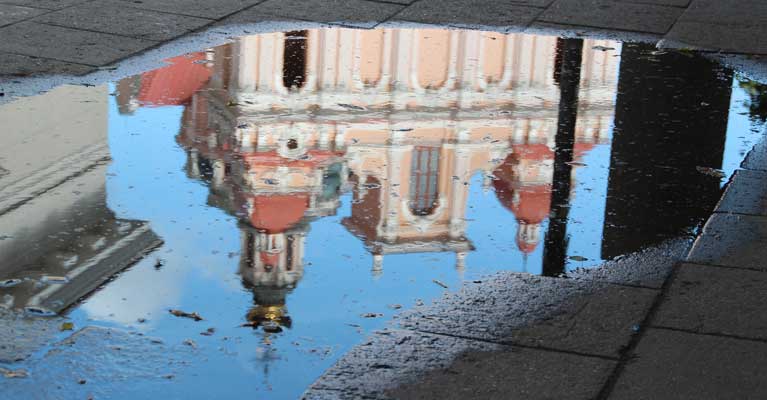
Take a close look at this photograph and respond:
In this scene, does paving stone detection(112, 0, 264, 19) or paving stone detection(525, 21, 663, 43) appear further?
paving stone detection(112, 0, 264, 19)

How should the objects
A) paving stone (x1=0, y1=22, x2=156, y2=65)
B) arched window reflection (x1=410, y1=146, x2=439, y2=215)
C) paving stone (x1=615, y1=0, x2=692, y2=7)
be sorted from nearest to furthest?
arched window reflection (x1=410, y1=146, x2=439, y2=215), paving stone (x1=0, y1=22, x2=156, y2=65), paving stone (x1=615, y1=0, x2=692, y2=7)

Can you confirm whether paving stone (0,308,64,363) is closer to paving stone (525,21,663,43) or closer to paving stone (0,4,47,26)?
paving stone (0,4,47,26)

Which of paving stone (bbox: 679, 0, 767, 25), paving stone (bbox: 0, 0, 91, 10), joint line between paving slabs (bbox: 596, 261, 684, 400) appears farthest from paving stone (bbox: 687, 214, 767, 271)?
paving stone (bbox: 0, 0, 91, 10)

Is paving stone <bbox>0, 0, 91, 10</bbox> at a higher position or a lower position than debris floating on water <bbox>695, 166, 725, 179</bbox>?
higher

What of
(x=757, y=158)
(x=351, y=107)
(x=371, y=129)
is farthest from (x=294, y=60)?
(x=757, y=158)

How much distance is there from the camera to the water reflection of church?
21.9ft

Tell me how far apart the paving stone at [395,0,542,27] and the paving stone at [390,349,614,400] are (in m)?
7.19

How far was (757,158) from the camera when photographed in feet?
26.9

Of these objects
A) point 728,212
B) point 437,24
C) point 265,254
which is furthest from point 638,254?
point 437,24

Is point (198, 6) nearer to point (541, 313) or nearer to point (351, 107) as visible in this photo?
point (351, 107)

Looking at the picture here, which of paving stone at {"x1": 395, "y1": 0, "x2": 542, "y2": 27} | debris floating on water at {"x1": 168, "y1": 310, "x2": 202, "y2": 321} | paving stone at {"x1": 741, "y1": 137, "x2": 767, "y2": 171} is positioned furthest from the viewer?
paving stone at {"x1": 395, "y1": 0, "x2": 542, "y2": 27}

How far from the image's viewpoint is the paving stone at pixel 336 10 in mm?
11859

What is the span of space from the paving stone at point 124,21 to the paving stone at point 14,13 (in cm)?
16

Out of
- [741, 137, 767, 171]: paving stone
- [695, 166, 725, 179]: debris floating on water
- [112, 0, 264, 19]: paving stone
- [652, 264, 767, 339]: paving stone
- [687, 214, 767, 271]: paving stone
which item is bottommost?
[652, 264, 767, 339]: paving stone
